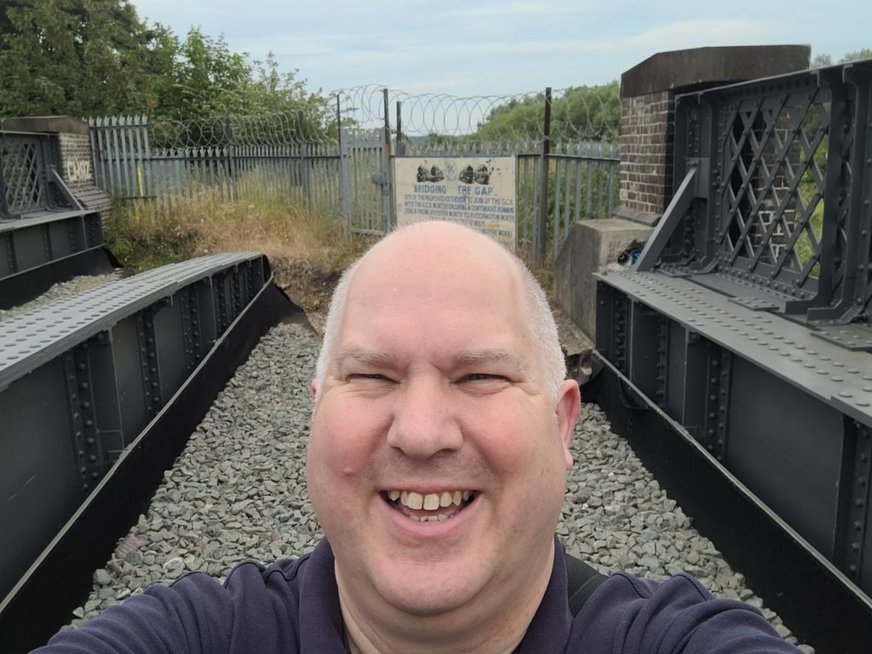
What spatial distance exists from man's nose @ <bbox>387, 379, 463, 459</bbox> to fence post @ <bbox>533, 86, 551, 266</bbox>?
10.2 meters

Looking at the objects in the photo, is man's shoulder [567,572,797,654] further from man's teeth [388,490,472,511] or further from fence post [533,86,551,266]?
fence post [533,86,551,266]

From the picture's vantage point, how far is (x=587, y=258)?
27.1 ft

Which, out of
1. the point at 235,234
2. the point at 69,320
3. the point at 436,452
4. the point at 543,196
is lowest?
the point at 235,234

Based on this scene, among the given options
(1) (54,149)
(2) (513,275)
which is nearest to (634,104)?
(2) (513,275)

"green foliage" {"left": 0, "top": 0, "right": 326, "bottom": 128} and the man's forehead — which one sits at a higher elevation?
"green foliage" {"left": 0, "top": 0, "right": 326, "bottom": 128}

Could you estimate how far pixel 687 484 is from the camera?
4.95m

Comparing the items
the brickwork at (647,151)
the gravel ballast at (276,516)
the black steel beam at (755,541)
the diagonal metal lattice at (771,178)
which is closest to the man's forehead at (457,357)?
the black steel beam at (755,541)

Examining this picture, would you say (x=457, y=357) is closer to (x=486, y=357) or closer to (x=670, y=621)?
(x=486, y=357)

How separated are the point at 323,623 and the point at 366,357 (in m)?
0.47

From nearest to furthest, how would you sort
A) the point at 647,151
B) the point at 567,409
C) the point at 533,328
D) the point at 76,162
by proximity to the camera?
the point at 533,328 < the point at 567,409 < the point at 647,151 < the point at 76,162

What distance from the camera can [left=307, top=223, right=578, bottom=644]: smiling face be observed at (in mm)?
1340

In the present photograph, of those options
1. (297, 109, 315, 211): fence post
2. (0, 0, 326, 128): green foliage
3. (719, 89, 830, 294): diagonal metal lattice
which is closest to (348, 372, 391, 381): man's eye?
(719, 89, 830, 294): diagonal metal lattice

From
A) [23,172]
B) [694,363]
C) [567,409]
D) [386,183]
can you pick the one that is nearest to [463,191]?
[386,183]

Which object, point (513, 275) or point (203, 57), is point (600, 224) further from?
point (203, 57)
